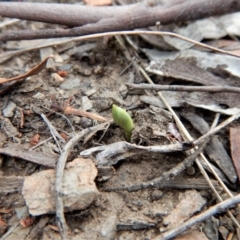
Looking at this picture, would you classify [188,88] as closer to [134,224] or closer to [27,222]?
[134,224]

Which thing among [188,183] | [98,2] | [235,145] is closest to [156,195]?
[188,183]

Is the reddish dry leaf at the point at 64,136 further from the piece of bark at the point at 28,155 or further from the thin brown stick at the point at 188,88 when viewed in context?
the thin brown stick at the point at 188,88

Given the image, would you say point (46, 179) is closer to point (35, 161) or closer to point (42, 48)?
point (35, 161)

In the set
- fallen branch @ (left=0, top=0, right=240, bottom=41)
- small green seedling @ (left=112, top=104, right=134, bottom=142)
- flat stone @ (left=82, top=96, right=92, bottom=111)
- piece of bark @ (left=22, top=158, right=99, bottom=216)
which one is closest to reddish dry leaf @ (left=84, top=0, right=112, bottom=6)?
fallen branch @ (left=0, top=0, right=240, bottom=41)

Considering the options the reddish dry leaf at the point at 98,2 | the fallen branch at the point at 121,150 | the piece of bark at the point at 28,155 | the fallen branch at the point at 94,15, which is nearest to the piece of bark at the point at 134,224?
the fallen branch at the point at 121,150

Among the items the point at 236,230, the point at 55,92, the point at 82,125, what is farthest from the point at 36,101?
the point at 236,230

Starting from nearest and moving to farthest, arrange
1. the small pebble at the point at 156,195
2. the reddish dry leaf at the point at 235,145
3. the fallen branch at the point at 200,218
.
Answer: the fallen branch at the point at 200,218
the small pebble at the point at 156,195
the reddish dry leaf at the point at 235,145

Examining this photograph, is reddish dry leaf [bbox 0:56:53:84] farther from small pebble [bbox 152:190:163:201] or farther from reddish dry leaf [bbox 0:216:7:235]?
small pebble [bbox 152:190:163:201]
